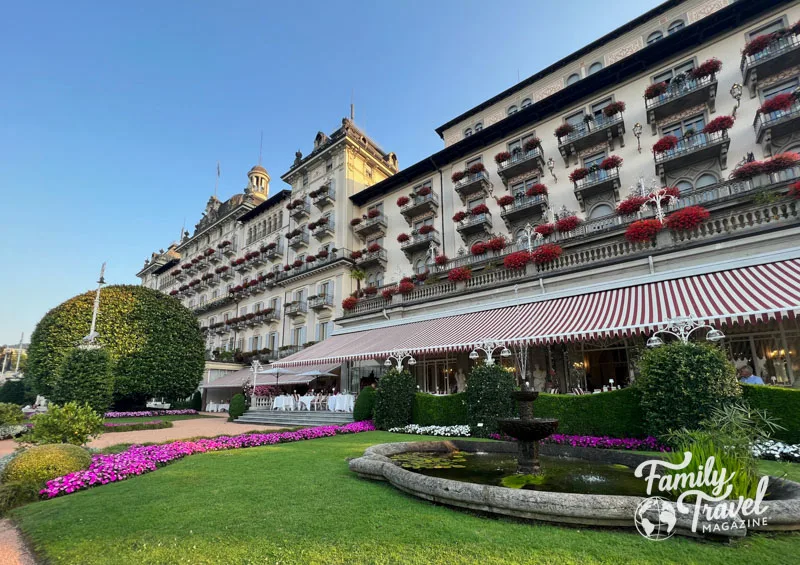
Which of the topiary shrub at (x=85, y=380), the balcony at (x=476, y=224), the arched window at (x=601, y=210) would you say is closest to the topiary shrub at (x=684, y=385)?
the arched window at (x=601, y=210)

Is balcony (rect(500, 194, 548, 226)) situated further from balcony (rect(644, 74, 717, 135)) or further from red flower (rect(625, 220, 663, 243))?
red flower (rect(625, 220, 663, 243))

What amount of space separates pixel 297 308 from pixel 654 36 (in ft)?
88.9

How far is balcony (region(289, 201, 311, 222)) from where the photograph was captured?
3158 cm

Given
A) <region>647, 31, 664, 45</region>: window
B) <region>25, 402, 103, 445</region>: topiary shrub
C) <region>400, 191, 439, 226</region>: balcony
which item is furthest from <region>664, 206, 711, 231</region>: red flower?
<region>25, 402, 103, 445</region>: topiary shrub

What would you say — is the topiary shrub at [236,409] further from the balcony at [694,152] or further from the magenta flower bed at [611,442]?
the balcony at [694,152]

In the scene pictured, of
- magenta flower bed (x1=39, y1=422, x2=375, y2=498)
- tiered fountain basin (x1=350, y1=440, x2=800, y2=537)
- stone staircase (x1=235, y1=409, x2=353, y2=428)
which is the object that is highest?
tiered fountain basin (x1=350, y1=440, x2=800, y2=537)

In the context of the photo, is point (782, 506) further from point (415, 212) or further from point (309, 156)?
point (309, 156)

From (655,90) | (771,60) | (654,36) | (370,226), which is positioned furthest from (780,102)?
(370,226)

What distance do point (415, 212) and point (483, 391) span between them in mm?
16207

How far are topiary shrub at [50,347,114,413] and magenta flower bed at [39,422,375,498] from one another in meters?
8.73

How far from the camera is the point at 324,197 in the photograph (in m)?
29.7

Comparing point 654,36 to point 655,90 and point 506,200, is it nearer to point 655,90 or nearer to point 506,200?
point 655,90

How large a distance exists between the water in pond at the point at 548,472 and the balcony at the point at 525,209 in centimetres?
1438

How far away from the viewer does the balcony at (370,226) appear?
27.1 m
